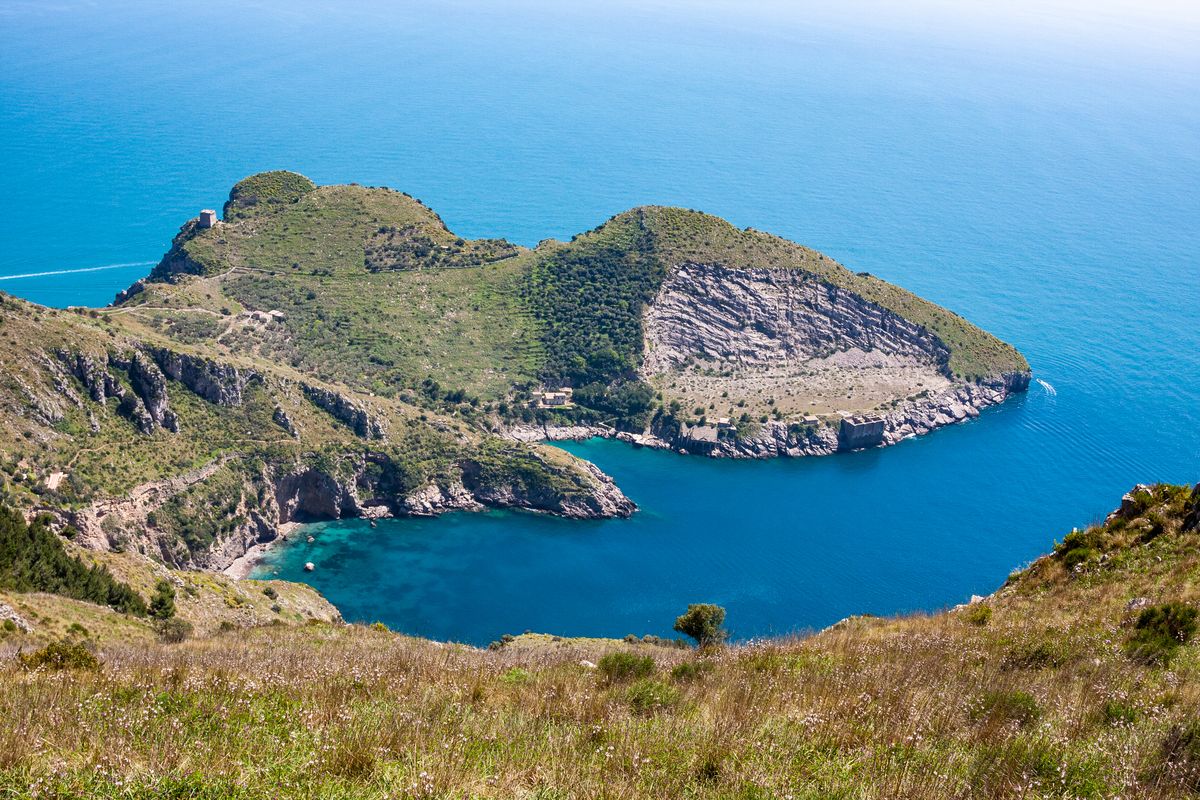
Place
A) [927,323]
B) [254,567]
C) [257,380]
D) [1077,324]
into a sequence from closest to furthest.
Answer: [254,567], [257,380], [927,323], [1077,324]

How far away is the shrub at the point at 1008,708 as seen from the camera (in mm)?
9691

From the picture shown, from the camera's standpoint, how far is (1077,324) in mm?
124875

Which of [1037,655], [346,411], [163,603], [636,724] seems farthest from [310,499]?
[636,724]

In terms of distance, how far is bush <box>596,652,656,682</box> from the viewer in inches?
511

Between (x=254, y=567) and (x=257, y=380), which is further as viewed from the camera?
(x=257, y=380)

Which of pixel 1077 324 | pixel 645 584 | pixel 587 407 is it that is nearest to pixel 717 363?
pixel 587 407

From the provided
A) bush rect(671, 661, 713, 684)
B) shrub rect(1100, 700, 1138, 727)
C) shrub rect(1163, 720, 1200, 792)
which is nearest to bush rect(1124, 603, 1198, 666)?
shrub rect(1100, 700, 1138, 727)

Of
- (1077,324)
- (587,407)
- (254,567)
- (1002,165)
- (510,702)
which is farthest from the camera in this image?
(1002,165)

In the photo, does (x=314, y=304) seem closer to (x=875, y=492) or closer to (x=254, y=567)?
(x=254, y=567)

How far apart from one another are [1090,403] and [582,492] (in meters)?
54.7

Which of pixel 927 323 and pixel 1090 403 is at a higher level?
pixel 927 323

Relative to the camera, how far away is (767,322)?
339 feet

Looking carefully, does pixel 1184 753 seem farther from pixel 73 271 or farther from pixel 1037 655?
pixel 73 271

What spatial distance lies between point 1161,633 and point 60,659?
1364cm
